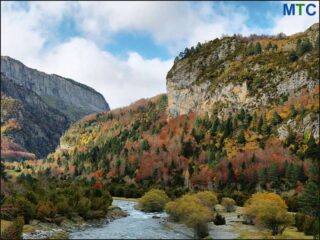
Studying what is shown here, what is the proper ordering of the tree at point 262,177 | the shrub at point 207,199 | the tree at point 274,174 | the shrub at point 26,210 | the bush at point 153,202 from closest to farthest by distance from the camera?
the shrub at point 26,210, the shrub at point 207,199, the bush at point 153,202, the tree at point 274,174, the tree at point 262,177

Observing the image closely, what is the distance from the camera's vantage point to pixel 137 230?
184 feet

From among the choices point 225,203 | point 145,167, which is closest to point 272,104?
point 145,167

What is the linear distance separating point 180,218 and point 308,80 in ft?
435

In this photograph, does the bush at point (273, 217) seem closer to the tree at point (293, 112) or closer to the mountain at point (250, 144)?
the mountain at point (250, 144)

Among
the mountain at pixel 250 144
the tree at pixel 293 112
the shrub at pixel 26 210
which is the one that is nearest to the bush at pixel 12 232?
the shrub at pixel 26 210

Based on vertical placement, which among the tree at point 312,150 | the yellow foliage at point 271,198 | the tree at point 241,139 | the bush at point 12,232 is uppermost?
the tree at point 241,139

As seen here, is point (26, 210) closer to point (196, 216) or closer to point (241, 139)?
point (196, 216)

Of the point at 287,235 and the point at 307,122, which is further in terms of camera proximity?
the point at 307,122

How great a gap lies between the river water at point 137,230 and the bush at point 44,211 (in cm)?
597

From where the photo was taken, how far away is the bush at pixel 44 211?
57.6 m

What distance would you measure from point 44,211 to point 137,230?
14462 mm

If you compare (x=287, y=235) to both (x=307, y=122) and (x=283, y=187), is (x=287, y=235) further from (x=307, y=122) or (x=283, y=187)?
(x=307, y=122)

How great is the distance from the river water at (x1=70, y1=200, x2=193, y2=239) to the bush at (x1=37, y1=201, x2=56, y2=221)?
597 cm

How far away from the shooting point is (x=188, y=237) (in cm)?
5181
